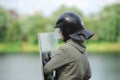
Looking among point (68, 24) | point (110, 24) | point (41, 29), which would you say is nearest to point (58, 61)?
point (68, 24)

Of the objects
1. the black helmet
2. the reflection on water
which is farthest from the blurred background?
the black helmet

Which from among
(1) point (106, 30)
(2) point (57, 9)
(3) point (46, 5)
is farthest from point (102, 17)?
(3) point (46, 5)

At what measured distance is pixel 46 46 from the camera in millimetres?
2166

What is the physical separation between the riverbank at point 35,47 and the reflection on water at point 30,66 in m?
0.22

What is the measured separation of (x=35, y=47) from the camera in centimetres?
1520

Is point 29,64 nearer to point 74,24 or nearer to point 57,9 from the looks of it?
point 57,9

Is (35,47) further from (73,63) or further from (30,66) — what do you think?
(73,63)

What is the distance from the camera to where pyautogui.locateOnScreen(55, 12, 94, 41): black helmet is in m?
2.11

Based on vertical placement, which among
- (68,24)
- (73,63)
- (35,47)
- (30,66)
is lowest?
(30,66)

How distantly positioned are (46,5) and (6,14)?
223 centimetres

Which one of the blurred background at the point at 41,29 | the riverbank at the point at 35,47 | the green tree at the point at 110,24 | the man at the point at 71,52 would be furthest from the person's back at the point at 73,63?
the green tree at the point at 110,24

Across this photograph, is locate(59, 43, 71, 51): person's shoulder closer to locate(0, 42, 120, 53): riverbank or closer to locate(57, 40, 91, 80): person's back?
locate(57, 40, 91, 80): person's back

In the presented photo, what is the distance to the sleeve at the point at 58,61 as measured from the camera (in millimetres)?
2049

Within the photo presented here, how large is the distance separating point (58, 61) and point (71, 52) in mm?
71
